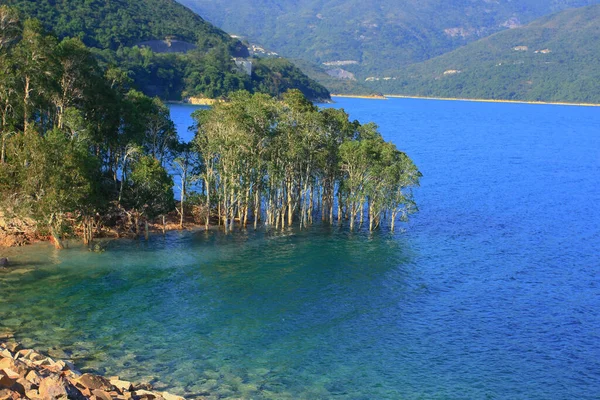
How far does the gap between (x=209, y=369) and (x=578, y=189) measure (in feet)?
272

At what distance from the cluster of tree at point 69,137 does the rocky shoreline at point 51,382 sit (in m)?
17.4

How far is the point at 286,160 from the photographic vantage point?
188ft

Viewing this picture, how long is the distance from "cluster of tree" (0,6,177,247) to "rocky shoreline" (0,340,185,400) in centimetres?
1743

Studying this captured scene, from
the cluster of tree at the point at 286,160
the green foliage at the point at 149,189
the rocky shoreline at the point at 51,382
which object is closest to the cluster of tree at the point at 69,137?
the green foliage at the point at 149,189

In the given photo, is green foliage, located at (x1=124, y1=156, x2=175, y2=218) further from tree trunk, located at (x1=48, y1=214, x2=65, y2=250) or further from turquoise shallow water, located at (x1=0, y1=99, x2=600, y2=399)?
tree trunk, located at (x1=48, y1=214, x2=65, y2=250)

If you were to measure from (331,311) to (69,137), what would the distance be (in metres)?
27.6

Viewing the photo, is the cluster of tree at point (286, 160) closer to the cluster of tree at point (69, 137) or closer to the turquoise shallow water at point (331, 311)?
the turquoise shallow water at point (331, 311)

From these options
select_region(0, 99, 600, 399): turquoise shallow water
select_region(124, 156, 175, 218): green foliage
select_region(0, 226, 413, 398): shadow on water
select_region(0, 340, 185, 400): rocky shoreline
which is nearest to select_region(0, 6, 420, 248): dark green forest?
select_region(124, 156, 175, 218): green foliage

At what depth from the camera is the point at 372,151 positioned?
5788cm

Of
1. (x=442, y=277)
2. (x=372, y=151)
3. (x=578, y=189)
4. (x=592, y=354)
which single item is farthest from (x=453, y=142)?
(x=592, y=354)

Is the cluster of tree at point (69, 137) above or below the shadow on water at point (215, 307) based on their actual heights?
above

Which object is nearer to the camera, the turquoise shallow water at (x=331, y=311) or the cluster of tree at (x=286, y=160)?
the turquoise shallow water at (x=331, y=311)

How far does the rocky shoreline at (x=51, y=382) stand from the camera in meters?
21.3

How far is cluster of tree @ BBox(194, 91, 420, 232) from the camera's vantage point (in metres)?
54.7
